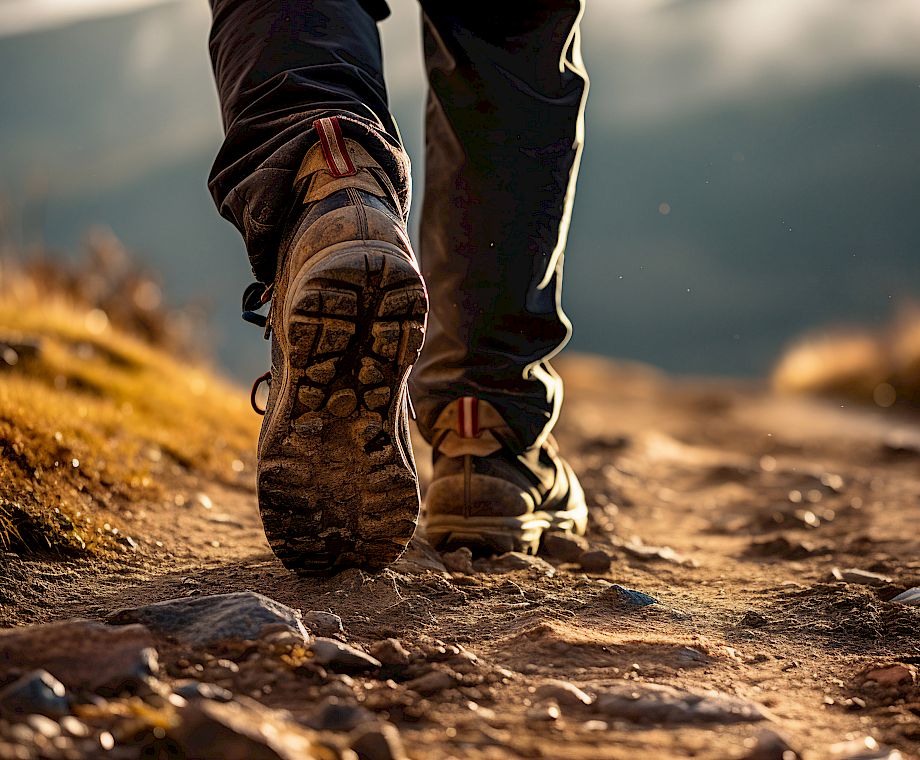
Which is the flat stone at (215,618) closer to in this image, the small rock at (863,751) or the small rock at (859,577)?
the small rock at (863,751)

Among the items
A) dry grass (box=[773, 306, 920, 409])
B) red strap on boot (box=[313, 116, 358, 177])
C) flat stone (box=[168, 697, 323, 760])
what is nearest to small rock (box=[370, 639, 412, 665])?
flat stone (box=[168, 697, 323, 760])

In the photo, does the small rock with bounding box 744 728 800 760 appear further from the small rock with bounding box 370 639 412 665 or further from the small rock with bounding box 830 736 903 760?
the small rock with bounding box 370 639 412 665

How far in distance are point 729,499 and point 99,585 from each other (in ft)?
8.05

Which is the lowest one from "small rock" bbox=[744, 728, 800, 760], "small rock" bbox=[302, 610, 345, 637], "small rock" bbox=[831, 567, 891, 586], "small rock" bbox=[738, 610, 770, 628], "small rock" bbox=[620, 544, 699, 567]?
"small rock" bbox=[620, 544, 699, 567]

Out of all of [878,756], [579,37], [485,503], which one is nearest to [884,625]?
[878,756]

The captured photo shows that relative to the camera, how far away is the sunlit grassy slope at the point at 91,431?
183cm

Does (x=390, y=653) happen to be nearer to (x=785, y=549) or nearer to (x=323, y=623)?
(x=323, y=623)

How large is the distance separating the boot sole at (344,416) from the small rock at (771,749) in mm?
702

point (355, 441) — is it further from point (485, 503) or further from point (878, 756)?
point (878, 756)

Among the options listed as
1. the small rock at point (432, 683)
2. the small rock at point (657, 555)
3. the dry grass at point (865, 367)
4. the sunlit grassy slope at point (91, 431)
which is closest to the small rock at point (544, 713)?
the small rock at point (432, 683)

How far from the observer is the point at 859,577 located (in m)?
2.00

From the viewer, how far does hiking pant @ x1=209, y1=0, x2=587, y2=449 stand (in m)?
1.58

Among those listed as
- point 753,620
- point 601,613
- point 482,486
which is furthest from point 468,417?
point 753,620

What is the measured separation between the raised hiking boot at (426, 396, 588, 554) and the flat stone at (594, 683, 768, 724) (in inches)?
Result: 35.0
